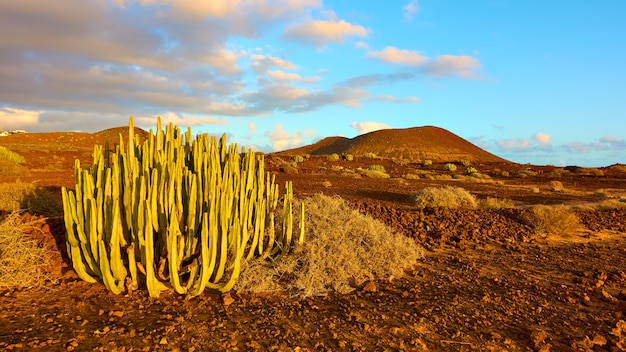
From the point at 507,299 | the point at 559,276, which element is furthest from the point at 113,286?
the point at 559,276

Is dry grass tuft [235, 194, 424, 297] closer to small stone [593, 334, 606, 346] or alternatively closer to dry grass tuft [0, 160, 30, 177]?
small stone [593, 334, 606, 346]

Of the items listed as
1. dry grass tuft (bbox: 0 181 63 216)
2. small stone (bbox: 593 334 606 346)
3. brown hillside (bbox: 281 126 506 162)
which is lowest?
small stone (bbox: 593 334 606 346)

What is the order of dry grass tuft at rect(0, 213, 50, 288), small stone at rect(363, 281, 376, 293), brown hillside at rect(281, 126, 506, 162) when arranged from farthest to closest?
1. brown hillside at rect(281, 126, 506, 162)
2. small stone at rect(363, 281, 376, 293)
3. dry grass tuft at rect(0, 213, 50, 288)

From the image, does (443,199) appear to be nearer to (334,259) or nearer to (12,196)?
(334,259)

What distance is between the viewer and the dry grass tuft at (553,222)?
10308 millimetres

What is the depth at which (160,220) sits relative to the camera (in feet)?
18.0

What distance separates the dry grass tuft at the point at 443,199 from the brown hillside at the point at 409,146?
4936 cm

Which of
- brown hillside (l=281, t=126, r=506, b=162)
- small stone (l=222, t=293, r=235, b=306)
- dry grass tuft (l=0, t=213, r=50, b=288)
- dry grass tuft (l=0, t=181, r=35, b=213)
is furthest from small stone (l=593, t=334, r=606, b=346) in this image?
brown hillside (l=281, t=126, r=506, b=162)

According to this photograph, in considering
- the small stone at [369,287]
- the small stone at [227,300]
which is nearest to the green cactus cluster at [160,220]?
the small stone at [227,300]

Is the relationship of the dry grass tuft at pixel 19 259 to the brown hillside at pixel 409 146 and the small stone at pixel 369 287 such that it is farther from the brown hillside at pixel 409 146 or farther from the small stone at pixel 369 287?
the brown hillside at pixel 409 146

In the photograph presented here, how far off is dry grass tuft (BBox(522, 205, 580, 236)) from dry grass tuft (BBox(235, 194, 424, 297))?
446 centimetres

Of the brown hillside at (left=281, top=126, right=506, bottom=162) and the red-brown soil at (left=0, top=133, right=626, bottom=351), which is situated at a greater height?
the brown hillside at (left=281, top=126, right=506, bottom=162)

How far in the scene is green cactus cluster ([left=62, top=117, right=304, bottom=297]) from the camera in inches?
200

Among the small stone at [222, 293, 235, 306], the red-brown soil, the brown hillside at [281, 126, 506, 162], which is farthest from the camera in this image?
the brown hillside at [281, 126, 506, 162]
